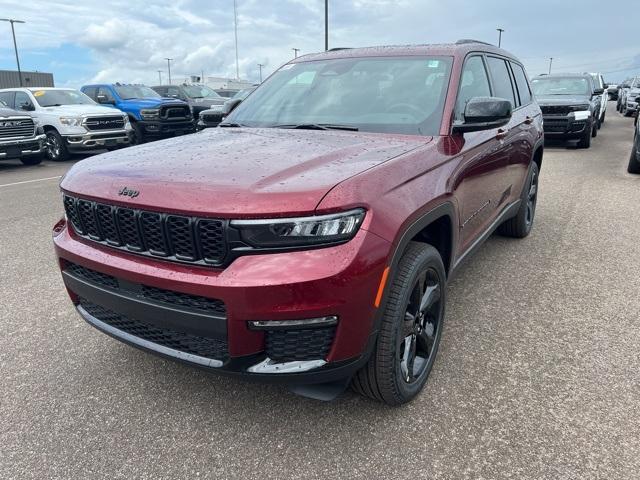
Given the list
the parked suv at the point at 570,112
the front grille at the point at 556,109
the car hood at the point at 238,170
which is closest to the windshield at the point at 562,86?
the parked suv at the point at 570,112

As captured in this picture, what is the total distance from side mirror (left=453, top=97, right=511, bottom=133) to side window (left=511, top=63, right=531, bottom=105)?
216 cm

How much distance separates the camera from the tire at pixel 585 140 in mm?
12078

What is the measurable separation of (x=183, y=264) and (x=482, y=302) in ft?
7.93

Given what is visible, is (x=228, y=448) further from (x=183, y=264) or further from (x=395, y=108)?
(x=395, y=108)

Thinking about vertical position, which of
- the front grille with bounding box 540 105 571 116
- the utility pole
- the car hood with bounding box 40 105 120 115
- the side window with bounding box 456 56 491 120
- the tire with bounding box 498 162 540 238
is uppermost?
the utility pole

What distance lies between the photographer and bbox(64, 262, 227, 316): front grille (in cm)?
196

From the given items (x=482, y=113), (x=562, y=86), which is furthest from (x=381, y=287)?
(x=562, y=86)

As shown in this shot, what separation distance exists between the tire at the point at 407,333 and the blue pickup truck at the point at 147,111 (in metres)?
12.8

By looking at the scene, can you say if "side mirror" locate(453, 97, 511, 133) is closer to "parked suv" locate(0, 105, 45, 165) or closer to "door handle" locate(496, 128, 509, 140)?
"door handle" locate(496, 128, 509, 140)

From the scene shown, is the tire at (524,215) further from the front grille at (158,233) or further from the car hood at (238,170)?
the front grille at (158,233)

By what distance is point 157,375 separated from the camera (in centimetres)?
279

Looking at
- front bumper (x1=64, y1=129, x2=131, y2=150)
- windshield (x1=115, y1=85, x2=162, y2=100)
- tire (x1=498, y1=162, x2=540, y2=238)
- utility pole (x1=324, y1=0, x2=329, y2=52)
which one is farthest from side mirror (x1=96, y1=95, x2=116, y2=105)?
tire (x1=498, y1=162, x2=540, y2=238)

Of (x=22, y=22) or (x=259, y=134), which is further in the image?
(x=22, y=22)

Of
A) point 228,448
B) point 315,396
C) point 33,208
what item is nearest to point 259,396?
point 228,448
